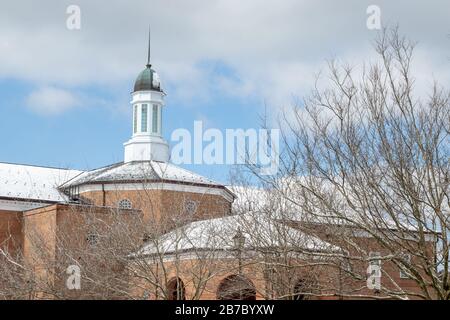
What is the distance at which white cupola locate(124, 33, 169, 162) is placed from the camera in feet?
169

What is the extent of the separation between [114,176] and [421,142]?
1187 inches

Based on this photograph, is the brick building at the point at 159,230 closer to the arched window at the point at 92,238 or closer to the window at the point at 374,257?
the arched window at the point at 92,238

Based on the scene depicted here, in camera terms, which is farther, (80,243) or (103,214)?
(103,214)

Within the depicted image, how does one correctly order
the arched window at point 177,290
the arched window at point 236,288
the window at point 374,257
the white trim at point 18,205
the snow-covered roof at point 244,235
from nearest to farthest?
1. the window at point 374,257
2. the snow-covered roof at point 244,235
3. the arched window at point 177,290
4. the arched window at point 236,288
5. the white trim at point 18,205

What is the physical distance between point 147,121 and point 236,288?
75.0 feet

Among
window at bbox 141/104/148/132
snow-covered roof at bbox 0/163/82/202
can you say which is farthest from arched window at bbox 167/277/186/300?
window at bbox 141/104/148/132

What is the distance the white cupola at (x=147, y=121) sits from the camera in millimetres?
51625

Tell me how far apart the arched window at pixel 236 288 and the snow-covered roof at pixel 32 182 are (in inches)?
719

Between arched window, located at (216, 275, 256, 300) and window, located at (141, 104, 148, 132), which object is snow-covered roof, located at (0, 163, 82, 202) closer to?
window, located at (141, 104, 148, 132)

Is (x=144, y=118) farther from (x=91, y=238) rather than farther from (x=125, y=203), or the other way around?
(x=91, y=238)

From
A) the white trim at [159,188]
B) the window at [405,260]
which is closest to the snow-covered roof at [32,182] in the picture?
the white trim at [159,188]

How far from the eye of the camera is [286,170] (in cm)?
2330

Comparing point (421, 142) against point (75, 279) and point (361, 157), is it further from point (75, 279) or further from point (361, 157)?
point (75, 279)
